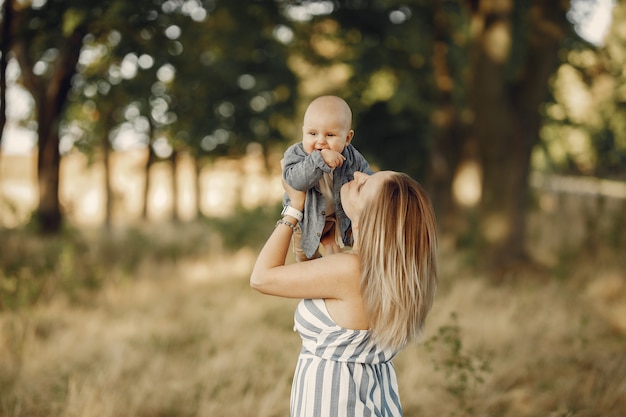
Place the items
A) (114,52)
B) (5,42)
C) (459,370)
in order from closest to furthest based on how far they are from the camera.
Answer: (459,370)
(5,42)
(114,52)

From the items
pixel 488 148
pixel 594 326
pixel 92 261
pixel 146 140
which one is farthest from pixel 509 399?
pixel 146 140

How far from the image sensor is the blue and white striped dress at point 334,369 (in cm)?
238

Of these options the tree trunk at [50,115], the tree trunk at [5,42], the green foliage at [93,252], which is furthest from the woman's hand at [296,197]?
the tree trunk at [50,115]

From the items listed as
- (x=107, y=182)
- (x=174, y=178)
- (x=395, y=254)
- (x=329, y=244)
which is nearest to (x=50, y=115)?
(x=329, y=244)

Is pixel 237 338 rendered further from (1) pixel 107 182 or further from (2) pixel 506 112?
(1) pixel 107 182

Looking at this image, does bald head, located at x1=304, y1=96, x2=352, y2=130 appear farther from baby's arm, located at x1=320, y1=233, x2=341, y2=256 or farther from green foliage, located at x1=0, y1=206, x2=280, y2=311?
green foliage, located at x1=0, y1=206, x2=280, y2=311

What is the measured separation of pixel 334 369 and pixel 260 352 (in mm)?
3197

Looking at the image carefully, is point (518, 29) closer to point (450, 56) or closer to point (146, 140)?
point (450, 56)

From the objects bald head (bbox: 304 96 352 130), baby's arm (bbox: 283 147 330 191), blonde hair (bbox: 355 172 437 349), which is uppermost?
bald head (bbox: 304 96 352 130)

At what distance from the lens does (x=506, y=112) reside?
8359 millimetres

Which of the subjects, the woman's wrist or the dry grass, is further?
the dry grass

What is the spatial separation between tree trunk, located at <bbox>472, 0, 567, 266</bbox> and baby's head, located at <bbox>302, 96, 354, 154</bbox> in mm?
6507

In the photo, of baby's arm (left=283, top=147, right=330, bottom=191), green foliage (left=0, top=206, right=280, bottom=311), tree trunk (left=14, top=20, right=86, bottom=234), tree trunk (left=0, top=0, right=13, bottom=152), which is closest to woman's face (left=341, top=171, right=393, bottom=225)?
baby's arm (left=283, top=147, right=330, bottom=191)

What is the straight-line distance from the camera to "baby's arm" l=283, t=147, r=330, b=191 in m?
2.30
